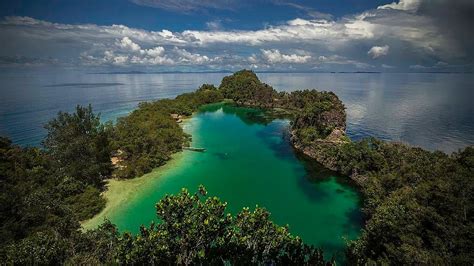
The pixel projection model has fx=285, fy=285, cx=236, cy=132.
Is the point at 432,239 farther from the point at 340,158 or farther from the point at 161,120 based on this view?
the point at 161,120

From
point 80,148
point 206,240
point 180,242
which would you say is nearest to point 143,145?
point 80,148

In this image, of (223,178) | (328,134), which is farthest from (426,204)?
(328,134)

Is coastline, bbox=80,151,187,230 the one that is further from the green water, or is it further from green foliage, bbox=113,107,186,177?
green foliage, bbox=113,107,186,177

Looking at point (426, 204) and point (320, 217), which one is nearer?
point (426, 204)

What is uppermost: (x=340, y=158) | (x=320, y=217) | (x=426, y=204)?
(x=426, y=204)

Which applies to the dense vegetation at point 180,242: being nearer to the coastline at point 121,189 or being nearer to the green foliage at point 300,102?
the coastline at point 121,189

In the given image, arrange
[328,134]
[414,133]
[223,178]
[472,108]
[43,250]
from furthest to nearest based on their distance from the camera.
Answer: [472,108]
[414,133]
[328,134]
[223,178]
[43,250]

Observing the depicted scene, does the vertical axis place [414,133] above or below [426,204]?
below
